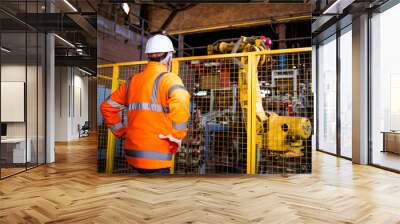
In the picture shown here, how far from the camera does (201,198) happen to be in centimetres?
390

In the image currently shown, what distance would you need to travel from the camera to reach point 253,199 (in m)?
3.85

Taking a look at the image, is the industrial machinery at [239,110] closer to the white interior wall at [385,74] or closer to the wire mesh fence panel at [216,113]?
the wire mesh fence panel at [216,113]

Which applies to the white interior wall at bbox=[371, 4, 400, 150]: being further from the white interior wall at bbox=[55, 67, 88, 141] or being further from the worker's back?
the white interior wall at bbox=[55, 67, 88, 141]

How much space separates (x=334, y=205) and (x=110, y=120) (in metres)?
3.09

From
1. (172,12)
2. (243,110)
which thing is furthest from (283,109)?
(172,12)

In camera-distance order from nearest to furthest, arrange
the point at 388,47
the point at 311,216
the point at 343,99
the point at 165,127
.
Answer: the point at 311,216 → the point at 165,127 → the point at 388,47 → the point at 343,99

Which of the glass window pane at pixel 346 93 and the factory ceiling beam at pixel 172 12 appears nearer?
the factory ceiling beam at pixel 172 12

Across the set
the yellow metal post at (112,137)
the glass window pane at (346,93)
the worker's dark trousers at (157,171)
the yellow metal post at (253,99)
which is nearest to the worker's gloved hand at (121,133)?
the yellow metal post at (112,137)

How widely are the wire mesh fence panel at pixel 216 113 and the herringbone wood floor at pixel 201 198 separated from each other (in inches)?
12.0

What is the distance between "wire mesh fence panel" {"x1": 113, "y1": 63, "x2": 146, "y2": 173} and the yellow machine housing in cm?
108

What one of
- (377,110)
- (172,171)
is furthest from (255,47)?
(377,110)

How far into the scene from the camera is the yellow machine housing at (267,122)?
16.4 feet

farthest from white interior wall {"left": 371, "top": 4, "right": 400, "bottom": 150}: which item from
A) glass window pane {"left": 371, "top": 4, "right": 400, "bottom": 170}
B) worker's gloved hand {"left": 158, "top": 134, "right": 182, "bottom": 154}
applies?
worker's gloved hand {"left": 158, "top": 134, "right": 182, "bottom": 154}

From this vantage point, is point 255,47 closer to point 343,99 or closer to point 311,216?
point 311,216
